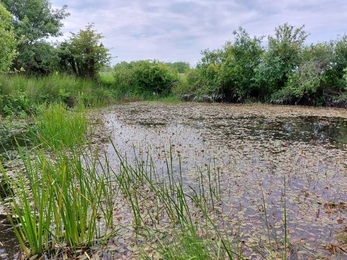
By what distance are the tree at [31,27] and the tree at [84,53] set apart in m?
1.11

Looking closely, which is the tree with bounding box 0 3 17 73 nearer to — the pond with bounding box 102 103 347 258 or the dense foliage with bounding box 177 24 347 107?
the pond with bounding box 102 103 347 258

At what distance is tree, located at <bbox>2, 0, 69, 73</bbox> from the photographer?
12.6 metres

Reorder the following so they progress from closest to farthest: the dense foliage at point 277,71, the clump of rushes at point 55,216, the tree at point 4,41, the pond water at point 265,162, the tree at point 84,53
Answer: the clump of rushes at point 55,216 → the pond water at point 265,162 → the tree at point 4,41 → the dense foliage at point 277,71 → the tree at point 84,53

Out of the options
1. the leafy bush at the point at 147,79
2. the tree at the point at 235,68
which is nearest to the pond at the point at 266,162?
the tree at the point at 235,68

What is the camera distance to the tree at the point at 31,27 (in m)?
12.6

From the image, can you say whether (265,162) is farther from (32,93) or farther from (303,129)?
(32,93)

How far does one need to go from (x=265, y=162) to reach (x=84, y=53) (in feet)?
42.7

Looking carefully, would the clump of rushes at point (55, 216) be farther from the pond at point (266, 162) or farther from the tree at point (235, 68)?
the tree at point (235, 68)

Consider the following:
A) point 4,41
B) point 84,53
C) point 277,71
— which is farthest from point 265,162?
point 84,53

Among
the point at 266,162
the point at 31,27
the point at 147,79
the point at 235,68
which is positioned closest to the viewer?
the point at 266,162

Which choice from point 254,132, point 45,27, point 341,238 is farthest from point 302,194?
point 45,27

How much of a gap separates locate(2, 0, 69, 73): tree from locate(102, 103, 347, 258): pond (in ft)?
25.3

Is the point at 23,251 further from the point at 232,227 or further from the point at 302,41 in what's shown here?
the point at 302,41

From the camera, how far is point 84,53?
47.7ft
